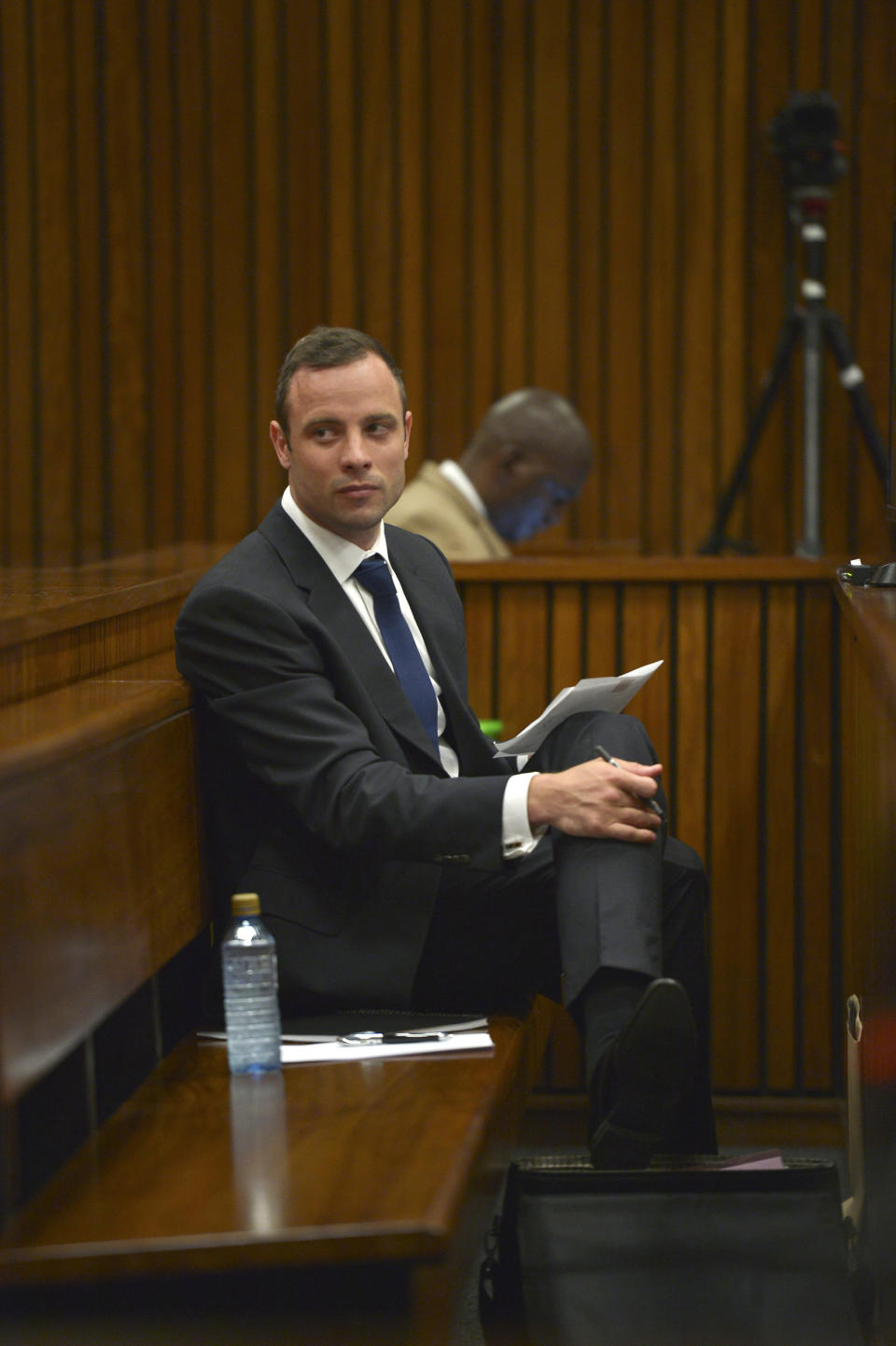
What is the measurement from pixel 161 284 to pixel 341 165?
61 centimetres

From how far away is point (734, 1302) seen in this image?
1813 millimetres

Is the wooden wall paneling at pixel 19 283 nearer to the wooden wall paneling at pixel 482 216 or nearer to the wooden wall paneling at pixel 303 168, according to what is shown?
the wooden wall paneling at pixel 303 168

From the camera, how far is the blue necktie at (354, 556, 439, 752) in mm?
2242

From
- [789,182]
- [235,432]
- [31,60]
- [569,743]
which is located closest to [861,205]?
[789,182]

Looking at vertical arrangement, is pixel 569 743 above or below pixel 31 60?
below

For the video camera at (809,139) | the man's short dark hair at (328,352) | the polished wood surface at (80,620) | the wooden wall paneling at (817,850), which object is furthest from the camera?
the video camera at (809,139)

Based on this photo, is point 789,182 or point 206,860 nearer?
point 206,860

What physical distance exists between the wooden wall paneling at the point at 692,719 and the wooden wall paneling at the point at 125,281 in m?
2.12

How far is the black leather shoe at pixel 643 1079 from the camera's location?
5.59 feet

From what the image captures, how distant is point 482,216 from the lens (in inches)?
176

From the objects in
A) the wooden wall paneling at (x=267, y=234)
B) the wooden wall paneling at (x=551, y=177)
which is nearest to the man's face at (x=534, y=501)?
the wooden wall paneling at (x=551, y=177)

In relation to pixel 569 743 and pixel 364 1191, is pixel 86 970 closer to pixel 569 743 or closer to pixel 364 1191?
pixel 364 1191

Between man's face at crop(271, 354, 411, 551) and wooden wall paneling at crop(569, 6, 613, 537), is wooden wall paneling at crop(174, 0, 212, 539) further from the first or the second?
man's face at crop(271, 354, 411, 551)

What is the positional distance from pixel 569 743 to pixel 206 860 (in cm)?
50
